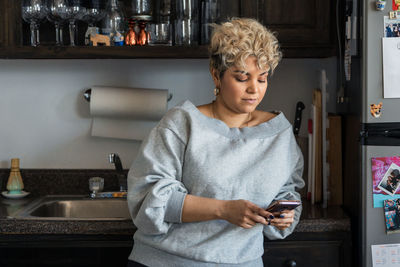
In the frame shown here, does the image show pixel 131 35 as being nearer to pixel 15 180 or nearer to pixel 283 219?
pixel 15 180

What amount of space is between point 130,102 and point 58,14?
479mm

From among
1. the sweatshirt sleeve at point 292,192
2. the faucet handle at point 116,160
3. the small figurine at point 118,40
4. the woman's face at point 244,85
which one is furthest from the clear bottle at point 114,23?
the sweatshirt sleeve at point 292,192

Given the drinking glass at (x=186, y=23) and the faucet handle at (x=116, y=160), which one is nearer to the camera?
the drinking glass at (x=186, y=23)

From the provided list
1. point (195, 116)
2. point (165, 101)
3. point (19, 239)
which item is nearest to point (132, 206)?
point (195, 116)

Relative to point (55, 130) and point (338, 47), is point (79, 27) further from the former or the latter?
point (338, 47)

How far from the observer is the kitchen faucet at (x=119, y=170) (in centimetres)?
263

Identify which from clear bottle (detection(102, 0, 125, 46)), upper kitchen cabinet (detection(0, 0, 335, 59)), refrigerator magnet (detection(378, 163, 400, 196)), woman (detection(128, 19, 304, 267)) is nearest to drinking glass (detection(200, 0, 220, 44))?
upper kitchen cabinet (detection(0, 0, 335, 59))

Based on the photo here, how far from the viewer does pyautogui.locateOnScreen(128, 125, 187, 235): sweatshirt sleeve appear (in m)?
1.88

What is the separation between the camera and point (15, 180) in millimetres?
2697

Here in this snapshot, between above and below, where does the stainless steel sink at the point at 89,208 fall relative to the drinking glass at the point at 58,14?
below

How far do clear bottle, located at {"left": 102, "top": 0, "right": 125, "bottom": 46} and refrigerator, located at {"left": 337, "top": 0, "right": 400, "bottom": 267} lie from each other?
933 mm

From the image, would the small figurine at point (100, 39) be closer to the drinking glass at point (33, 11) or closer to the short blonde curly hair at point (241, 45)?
the drinking glass at point (33, 11)

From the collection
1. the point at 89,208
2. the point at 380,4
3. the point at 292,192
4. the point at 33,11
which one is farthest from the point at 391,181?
the point at 33,11

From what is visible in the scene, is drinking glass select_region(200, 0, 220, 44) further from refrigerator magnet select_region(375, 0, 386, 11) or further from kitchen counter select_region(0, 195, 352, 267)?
kitchen counter select_region(0, 195, 352, 267)
